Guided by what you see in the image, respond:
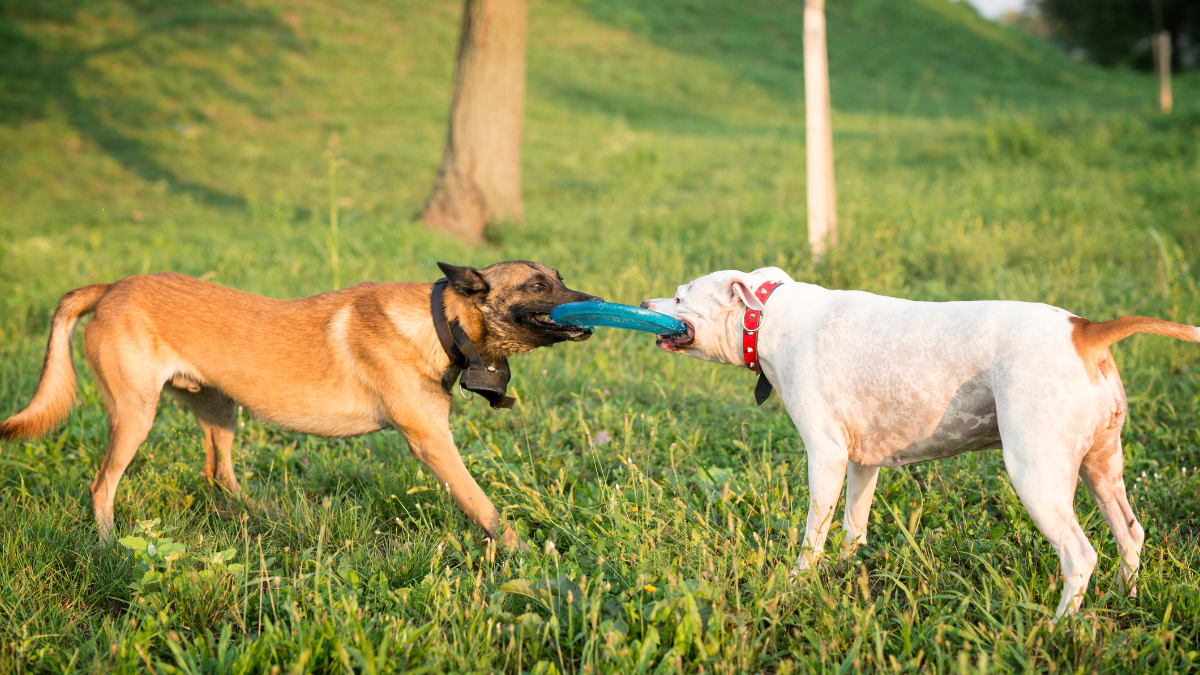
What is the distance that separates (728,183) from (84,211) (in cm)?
1096

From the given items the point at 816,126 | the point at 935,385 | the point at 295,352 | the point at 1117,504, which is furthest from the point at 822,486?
the point at 816,126

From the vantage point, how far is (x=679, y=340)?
12.5ft

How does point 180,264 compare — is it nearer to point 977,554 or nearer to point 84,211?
point 84,211

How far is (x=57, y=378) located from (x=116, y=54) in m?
22.6

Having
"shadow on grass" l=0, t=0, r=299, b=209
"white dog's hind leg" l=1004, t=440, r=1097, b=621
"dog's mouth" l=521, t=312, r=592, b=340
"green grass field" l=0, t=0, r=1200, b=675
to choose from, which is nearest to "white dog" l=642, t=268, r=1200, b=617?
"white dog's hind leg" l=1004, t=440, r=1097, b=621

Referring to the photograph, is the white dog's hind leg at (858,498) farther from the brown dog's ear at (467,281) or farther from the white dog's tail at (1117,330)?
the brown dog's ear at (467,281)

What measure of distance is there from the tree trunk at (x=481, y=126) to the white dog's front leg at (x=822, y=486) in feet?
27.0

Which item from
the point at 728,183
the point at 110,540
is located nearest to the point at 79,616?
the point at 110,540

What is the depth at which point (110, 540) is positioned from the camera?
3.60 meters

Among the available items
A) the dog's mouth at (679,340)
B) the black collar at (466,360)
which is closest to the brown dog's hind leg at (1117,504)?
the dog's mouth at (679,340)

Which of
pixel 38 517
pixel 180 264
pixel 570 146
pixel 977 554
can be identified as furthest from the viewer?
pixel 570 146

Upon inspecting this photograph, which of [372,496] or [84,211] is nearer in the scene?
[372,496]

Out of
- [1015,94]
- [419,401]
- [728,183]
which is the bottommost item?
[419,401]

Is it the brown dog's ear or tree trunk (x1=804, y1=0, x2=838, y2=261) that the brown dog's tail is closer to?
the brown dog's ear
